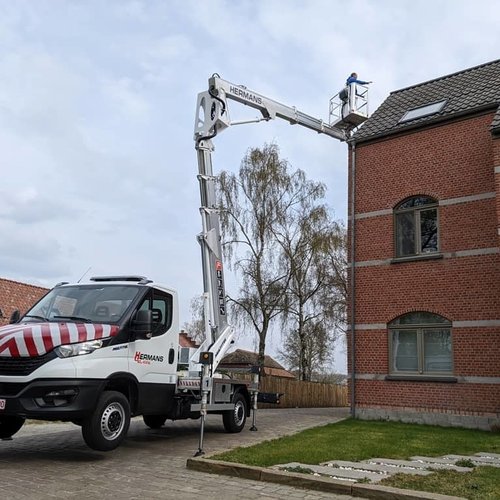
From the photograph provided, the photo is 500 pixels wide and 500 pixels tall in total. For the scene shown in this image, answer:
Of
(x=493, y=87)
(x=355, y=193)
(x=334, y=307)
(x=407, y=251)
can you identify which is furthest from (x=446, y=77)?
(x=334, y=307)

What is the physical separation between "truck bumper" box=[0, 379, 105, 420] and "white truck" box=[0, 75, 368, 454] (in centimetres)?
1

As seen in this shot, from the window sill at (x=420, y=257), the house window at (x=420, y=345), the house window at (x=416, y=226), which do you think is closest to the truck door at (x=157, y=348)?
the house window at (x=420, y=345)

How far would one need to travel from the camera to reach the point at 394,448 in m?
9.55

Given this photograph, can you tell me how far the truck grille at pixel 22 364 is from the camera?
7617mm

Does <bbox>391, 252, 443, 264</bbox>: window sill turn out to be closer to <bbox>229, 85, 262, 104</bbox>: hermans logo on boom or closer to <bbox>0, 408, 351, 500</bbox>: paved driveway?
<bbox>229, 85, 262, 104</bbox>: hermans logo on boom

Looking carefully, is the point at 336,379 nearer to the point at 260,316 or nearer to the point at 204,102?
the point at 260,316

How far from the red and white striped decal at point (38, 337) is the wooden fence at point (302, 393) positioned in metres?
15.6

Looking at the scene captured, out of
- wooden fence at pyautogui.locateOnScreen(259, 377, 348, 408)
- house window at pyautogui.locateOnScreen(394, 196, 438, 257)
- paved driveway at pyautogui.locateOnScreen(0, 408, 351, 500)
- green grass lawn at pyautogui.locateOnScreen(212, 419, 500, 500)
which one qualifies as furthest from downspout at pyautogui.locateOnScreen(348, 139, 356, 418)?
wooden fence at pyautogui.locateOnScreen(259, 377, 348, 408)

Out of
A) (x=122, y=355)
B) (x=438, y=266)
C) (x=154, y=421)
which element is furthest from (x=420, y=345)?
(x=122, y=355)

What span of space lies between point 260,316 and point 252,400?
17290 millimetres

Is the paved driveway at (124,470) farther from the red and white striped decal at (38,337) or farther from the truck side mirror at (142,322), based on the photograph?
the truck side mirror at (142,322)

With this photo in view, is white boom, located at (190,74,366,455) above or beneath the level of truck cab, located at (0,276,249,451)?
above

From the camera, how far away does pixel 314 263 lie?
30062 millimetres

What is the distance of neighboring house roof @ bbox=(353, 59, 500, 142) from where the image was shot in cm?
1526
